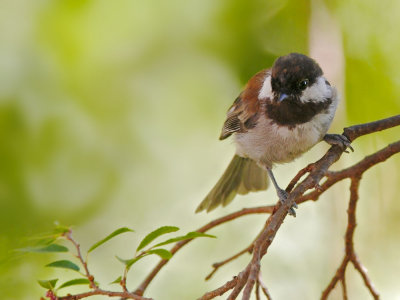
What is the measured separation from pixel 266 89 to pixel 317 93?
0.29 metres

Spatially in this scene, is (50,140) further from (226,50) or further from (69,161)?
(226,50)

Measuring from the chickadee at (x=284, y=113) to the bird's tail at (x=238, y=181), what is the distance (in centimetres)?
13

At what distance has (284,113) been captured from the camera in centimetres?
293

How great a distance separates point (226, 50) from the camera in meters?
3.82

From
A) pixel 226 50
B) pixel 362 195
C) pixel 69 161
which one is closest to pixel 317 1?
pixel 226 50

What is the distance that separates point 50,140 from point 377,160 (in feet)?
7.69

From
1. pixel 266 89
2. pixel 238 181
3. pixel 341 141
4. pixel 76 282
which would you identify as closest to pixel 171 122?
pixel 238 181

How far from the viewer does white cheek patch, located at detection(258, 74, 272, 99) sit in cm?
300

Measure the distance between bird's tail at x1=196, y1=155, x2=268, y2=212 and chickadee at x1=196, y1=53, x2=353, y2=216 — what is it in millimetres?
133

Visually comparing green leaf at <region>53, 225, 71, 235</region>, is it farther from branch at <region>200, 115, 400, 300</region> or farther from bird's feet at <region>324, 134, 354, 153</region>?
bird's feet at <region>324, 134, 354, 153</region>

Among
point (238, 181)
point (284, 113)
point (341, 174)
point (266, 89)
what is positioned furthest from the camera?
point (238, 181)

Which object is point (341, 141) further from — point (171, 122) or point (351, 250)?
point (171, 122)

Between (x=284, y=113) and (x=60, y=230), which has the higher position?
(x=284, y=113)

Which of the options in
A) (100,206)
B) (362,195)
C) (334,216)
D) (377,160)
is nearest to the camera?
(377,160)
